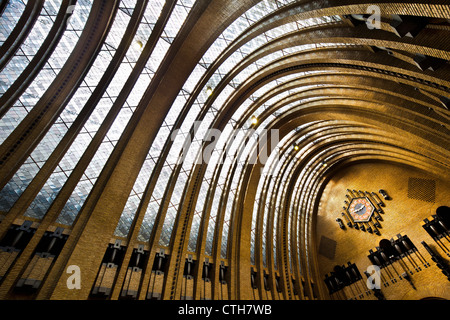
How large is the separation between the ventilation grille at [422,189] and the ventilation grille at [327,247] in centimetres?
749

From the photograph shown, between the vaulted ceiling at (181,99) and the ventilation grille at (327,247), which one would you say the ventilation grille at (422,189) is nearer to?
the vaulted ceiling at (181,99)

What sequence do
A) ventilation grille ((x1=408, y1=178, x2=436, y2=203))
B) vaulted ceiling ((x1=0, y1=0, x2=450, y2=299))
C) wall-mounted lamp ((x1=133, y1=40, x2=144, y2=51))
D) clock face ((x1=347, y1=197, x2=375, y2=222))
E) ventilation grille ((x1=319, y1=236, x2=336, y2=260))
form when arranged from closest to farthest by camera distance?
vaulted ceiling ((x1=0, y1=0, x2=450, y2=299))
wall-mounted lamp ((x1=133, y1=40, x2=144, y2=51))
ventilation grille ((x1=408, y1=178, x2=436, y2=203))
clock face ((x1=347, y1=197, x2=375, y2=222))
ventilation grille ((x1=319, y1=236, x2=336, y2=260))

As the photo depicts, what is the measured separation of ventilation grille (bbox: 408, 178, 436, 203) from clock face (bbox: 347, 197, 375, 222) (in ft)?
10.1

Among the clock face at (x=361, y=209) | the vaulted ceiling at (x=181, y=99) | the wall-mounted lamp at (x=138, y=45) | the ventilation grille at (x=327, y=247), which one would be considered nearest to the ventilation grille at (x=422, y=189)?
the clock face at (x=361, y=209)

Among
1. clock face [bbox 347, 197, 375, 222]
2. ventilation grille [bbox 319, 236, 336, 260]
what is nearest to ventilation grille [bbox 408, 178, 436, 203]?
clock face [bbox 347, 197, 375, 222]

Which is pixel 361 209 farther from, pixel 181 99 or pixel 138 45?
pixel 138 45

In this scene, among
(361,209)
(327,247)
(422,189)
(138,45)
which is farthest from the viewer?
(327,247)

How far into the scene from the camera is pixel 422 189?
18234mm

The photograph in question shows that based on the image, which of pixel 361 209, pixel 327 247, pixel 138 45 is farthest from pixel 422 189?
pixel 138 45

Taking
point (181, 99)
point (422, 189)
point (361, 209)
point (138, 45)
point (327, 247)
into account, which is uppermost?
point (181, 99)

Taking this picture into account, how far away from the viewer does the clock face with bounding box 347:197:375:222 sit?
802 inches

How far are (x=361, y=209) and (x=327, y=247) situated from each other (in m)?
4.64

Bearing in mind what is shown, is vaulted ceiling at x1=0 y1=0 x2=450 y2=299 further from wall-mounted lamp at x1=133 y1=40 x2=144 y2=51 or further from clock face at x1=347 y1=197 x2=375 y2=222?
clock face at x1=347 y1=197 x2=375 y2=222

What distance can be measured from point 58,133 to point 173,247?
24.1 ft
